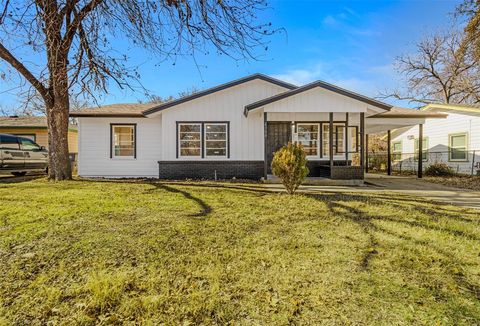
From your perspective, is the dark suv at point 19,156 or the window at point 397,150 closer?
the dark suv at point 19,156

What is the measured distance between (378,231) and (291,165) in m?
2.91

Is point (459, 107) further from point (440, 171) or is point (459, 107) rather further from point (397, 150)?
point (397, 150)

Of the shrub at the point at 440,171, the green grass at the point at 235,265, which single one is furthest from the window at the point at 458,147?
the green grass at the point at 235,265

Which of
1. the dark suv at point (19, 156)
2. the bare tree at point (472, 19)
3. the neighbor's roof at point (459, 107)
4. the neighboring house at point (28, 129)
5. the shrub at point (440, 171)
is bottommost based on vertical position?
the shrub at point (440, 171)

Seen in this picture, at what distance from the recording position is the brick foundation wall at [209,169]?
11875 mm

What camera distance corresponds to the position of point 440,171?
14531 millimetres

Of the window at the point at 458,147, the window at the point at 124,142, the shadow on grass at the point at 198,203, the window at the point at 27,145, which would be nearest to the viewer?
the shadow on grass at the point at 198,203

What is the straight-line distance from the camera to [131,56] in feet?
23.5

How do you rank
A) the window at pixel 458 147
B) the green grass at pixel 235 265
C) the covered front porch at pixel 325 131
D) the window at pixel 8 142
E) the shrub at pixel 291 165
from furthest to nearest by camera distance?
the window at pixel 458 147, the covered front porch at pixel 325 131, the window at pixel 8 142, the shrub at pixel 291 165, the green grass at pixel 235 265

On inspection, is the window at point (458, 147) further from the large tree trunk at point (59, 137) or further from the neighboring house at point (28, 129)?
the neighboring house at point (28, 129)

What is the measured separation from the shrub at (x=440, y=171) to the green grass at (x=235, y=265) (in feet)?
34.6

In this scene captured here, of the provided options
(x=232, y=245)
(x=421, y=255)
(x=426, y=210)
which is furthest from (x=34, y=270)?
(x=426, y=210)

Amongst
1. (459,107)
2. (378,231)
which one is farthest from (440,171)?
(378,231)

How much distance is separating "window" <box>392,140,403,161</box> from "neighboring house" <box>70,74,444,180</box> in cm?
830
